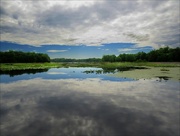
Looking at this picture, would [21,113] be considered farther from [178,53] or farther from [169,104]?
[178,53]

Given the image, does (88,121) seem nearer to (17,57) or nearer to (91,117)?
(91,117)

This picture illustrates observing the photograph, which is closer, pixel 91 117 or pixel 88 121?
pixel 88 121

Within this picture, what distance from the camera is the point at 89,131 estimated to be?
A: 1023cm

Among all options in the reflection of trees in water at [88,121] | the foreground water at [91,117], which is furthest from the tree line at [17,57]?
the reflection of trees in water at [88,121]

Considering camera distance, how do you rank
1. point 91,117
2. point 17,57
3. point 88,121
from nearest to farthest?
point 88,121
point 91,117
point 17,57

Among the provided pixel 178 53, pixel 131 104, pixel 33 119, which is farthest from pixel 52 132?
pixel 178 53

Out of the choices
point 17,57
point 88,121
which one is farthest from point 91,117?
point 17,57

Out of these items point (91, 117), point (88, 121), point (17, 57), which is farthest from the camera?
point (17, 57)

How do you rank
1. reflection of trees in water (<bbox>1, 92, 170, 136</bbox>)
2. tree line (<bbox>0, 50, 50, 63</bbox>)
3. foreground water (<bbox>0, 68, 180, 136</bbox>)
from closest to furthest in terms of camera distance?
1. reflection of trees in water (<bbox>1, 92, 170, 136</bbox>)
2. foreground water (<bbox>0, 68, 180, 136</bbox>)
3. tree line (<bbox>0, 50, 50, 63</bbox>)

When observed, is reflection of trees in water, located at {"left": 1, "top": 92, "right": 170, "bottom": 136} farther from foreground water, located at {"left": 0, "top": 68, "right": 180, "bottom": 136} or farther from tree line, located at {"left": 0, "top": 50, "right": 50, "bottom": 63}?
tree line, located at {"left": 0, "top": 50, "right": 50, "bottom": 63}

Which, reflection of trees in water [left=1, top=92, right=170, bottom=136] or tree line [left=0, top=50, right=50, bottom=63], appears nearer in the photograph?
reflection of trees in water [left=1, top=92, right=170, bottom=136]

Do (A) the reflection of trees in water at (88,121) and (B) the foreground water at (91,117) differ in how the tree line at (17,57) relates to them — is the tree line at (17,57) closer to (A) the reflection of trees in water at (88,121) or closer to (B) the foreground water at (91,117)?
(B) the foreground water at (91,117)

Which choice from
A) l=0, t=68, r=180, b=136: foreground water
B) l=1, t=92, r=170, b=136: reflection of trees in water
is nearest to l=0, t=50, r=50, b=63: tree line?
l=0, t=68, r=180, b=136: foreground water

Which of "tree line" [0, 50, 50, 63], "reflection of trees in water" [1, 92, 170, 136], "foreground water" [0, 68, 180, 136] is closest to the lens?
"reflection of trees in water" [1, 92, 170, 136]
